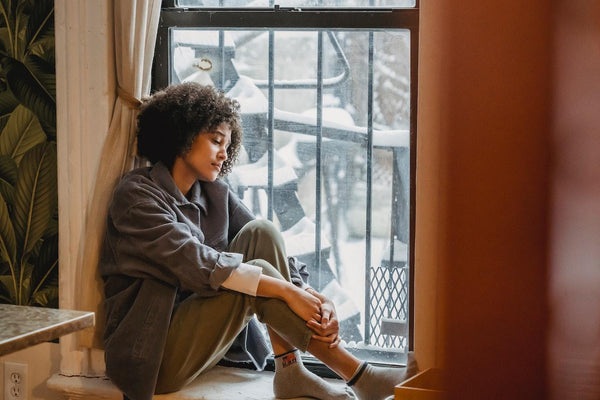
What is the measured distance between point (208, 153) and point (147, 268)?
372 mm

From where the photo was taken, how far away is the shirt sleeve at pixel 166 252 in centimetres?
169

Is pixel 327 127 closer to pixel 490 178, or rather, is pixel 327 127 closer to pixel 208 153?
pixel 208 153

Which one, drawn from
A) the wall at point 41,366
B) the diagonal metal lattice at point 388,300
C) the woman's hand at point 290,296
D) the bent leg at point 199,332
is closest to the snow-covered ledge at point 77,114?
the wall at point 41,366

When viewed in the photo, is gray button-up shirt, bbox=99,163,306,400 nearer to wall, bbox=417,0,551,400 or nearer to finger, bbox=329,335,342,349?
finger, bbox=329,335,342,349

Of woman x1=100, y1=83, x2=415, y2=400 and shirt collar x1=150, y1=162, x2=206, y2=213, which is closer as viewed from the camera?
woman x1=100, y1=83, x2=415, y2=400

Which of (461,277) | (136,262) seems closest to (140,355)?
(136,262)

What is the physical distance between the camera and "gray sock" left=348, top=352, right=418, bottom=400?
5.57 feet

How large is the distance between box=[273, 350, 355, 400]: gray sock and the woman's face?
57 cm

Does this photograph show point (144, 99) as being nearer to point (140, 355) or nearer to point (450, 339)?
point (140, 355)

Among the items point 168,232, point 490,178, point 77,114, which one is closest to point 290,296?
point 168,232

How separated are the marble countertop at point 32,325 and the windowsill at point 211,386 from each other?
1.03 metres

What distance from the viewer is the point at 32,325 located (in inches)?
30.7

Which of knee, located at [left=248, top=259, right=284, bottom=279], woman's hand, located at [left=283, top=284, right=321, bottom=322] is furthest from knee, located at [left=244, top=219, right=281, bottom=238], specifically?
woman's hand, located at [left=283, top=284, right=321, bottom=322]

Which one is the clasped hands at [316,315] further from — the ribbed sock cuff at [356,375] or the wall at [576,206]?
the wall at [576,206]
